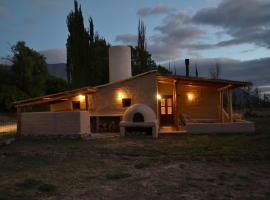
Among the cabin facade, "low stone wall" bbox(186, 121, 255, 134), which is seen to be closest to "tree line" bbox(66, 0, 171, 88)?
the cabin facade

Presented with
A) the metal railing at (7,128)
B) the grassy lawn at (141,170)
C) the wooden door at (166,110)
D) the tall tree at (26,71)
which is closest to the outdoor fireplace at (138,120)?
the grassy lawn at (141,170)

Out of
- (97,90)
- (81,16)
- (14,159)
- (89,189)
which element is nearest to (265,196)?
(89,189)

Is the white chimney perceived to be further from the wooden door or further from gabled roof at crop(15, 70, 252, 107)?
gabled roof at crop(15, 70, 252, 107)

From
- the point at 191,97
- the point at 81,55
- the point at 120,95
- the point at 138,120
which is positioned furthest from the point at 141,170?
the point at 81,55

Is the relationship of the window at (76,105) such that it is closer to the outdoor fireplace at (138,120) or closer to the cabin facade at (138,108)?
the cabin facade at (138,108)

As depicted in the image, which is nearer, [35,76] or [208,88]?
→ [208,88]

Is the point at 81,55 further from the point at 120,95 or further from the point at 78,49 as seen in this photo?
the point at 120,95

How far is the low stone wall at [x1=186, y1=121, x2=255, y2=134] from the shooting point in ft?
60.8

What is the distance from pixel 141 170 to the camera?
10.1 m

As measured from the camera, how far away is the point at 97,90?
21781 millimetres

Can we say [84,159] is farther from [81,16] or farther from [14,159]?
[81,16]

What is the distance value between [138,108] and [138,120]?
66 cm

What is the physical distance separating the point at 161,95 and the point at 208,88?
317 centimetres

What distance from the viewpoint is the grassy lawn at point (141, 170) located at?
7730 millimetres
